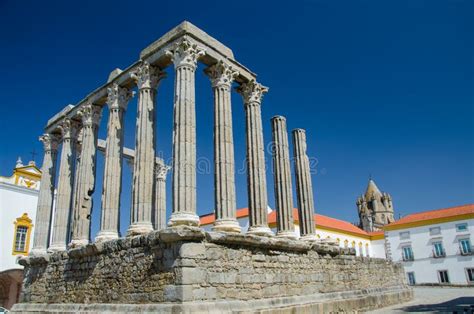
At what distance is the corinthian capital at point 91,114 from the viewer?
14984 millimetres

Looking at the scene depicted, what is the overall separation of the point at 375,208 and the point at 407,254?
27.2 metres

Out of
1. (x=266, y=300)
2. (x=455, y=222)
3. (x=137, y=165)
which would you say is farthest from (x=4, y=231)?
(x=455, y=222)

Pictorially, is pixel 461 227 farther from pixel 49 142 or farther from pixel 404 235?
pixel 49 142

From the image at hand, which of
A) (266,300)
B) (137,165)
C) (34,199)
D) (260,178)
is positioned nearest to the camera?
(266,300)

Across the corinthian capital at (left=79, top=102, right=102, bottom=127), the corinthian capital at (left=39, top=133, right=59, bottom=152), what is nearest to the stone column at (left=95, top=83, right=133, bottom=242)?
the corinthian capital at (left=79, top=102, right=102, bottom=127)

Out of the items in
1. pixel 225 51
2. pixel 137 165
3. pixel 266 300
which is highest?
pixel 225 51

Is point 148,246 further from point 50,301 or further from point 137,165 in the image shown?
point 50,301

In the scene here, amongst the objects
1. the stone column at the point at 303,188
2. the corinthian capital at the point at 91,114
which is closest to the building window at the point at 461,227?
the stone column at the point at 303,188

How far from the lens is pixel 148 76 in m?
12.4

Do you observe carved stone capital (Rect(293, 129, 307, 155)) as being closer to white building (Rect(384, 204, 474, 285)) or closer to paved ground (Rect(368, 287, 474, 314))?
paved ground (Rect(368, 287, 474, 314))

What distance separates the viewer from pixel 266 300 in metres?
10.1

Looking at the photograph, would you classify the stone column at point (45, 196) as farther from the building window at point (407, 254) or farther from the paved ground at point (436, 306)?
the building window at point (407, 254)

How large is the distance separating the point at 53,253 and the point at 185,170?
7.01 meters

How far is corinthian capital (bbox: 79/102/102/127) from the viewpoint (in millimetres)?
14984
